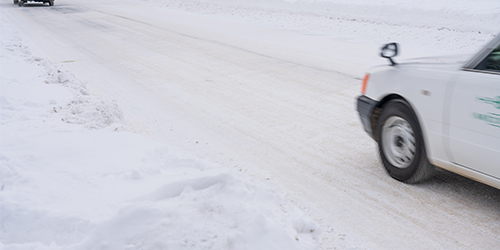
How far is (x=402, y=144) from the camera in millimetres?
3973

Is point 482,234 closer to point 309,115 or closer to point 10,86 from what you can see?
point 309,115

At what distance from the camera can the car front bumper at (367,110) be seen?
432 cm

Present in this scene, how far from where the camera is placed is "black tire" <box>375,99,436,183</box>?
3.75m

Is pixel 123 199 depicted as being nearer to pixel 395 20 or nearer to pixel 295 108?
pixel 295 108

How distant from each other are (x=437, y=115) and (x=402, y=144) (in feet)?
1.79

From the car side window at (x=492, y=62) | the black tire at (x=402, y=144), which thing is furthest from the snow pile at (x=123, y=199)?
the car side window at (x=492, y=62)

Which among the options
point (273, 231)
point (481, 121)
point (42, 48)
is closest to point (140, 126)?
point (273, 231)

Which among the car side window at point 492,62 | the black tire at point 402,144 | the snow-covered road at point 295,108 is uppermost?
the car side window at point 492,62

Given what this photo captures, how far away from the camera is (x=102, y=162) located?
147 inches

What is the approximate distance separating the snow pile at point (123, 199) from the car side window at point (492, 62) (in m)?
1.73

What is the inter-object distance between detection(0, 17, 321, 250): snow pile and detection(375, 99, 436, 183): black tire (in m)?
1.26

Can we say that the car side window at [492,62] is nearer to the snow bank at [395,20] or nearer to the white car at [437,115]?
the white car at [437,115]

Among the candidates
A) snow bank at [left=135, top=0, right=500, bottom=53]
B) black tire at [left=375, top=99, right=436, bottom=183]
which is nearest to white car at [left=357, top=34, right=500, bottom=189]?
black tire at [left=375, top=99, right=436, bottom=183]

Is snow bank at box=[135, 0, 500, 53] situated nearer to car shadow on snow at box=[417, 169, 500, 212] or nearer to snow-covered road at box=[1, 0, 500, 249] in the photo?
snow-covered road at box=[1, 0, 500, 249]
